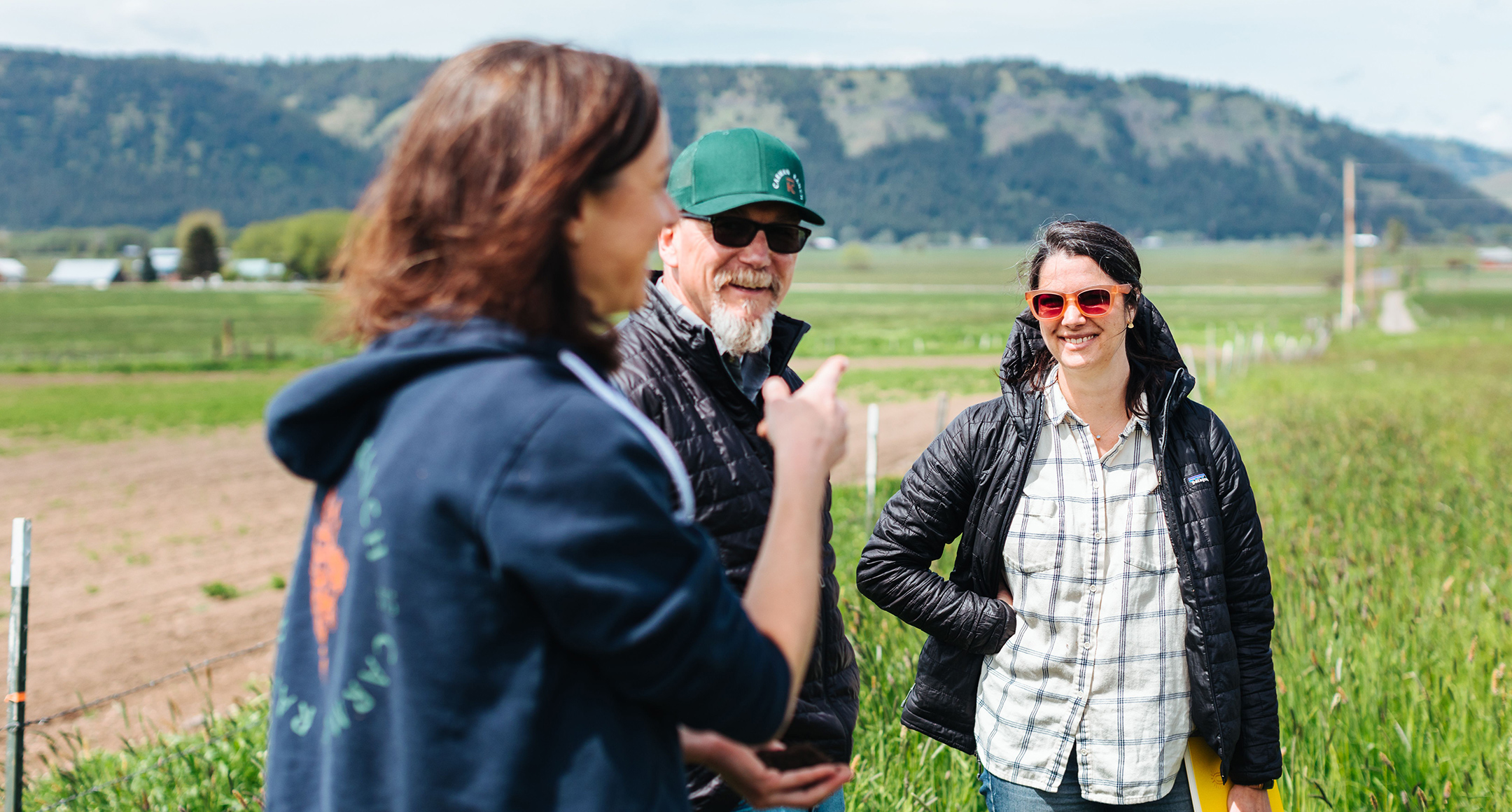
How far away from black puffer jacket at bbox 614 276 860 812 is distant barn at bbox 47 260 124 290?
136 m

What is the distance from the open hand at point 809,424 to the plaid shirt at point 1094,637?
121 cm

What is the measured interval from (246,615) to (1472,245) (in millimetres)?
215022

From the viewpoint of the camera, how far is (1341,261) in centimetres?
16425

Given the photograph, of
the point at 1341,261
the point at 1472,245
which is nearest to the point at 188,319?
the point at 1341,261

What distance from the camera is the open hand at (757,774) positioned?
140 cm

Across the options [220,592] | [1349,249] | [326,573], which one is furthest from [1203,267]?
[326,573]

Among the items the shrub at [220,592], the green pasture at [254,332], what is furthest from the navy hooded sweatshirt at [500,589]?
the shrub at [220,592]

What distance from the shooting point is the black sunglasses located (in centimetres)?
226

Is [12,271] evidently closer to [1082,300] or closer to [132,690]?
[132,690]

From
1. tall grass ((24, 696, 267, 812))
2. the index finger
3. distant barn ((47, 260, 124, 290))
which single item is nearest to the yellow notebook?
the index finger

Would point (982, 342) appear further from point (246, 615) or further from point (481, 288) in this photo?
point (481, 288)

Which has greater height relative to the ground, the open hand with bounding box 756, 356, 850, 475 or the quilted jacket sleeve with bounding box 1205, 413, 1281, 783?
the open hand with bounding box 756, 356, 850, 475

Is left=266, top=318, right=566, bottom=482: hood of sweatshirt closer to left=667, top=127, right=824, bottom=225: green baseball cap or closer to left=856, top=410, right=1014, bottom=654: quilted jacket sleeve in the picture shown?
left=667, top=127, right=824, bottom=225: green baseball cap

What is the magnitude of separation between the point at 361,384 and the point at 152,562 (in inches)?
438
